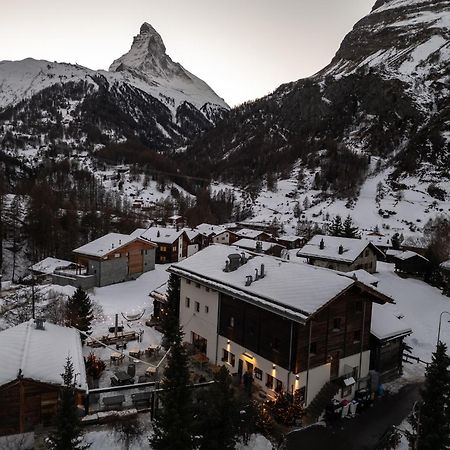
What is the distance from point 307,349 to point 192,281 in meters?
11.0

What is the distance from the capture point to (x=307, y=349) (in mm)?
23562

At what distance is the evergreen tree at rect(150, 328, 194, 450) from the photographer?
52.2ft

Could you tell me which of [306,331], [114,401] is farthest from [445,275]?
[114,401]

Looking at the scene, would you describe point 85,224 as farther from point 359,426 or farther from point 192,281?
point 359,426

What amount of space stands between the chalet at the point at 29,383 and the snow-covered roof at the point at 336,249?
38.6 metres

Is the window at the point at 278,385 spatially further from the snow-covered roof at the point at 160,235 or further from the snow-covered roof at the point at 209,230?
the snow-covered roof at the point at 209,230

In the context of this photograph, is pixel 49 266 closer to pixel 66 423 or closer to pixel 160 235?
pixel 160 235

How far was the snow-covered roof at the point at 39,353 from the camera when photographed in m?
18.8

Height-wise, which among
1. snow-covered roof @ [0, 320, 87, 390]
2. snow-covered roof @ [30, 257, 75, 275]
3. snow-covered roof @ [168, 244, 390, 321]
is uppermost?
snow-covered roof @ [168, 244, 390, 321]

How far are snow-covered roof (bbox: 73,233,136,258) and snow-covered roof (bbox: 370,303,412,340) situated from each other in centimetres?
3135

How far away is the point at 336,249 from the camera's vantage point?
2172 inches

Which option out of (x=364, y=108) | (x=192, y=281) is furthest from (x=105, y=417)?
(x=364, y=108)

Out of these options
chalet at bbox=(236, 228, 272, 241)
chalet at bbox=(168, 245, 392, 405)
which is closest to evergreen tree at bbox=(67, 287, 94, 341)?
chalet at bbox=(168, 245, 392, 405)

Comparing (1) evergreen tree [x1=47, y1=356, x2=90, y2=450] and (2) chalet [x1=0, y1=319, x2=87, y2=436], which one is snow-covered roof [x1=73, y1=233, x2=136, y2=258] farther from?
(1) evergreen tree [x1=47, y1=356, x2=90, y2=450]
